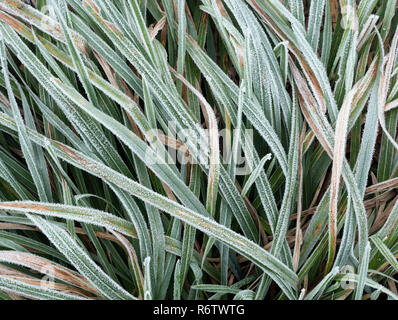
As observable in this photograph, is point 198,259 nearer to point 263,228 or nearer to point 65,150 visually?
point 263,228

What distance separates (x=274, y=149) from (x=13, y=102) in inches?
13.2

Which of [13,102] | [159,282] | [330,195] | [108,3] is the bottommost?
[159,282]

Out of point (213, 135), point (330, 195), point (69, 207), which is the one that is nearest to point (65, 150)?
point (69, 207)

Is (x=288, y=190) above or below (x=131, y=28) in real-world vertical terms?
below

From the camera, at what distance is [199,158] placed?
0.54m

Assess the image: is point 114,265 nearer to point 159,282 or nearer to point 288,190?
point 159,282

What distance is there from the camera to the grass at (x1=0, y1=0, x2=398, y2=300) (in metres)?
0.52

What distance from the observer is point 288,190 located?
1.77 feet

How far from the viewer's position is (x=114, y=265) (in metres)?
0.62

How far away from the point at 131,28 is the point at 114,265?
333 millimetres

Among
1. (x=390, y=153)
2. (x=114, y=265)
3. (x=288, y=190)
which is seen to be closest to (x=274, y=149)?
(x=288, y=190)

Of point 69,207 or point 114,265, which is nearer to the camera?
point 69,207

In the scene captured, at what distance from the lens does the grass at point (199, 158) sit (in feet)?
1.70

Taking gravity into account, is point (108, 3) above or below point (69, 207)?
above
